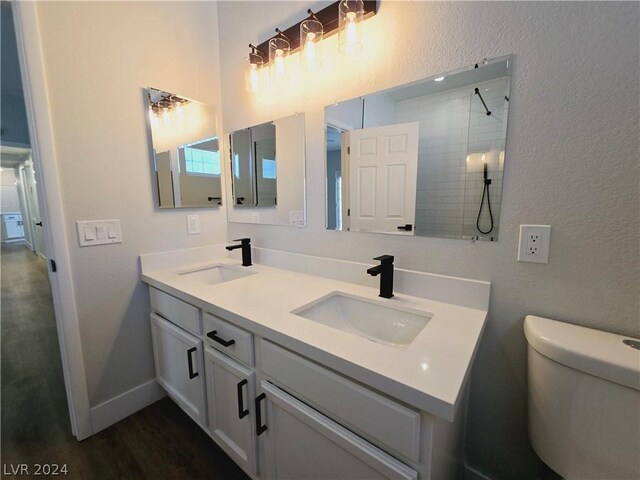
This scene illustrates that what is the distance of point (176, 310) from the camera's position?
4.28ft

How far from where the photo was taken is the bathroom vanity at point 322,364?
0.62 m

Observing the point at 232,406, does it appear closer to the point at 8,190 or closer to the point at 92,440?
the point at 92,440

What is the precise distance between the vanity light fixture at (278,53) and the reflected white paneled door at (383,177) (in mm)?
568

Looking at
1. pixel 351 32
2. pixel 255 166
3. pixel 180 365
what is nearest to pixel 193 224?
pixel 255 166

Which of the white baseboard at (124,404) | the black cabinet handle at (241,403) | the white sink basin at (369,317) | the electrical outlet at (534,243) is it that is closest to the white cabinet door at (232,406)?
the black cabinet handle at (241,403)

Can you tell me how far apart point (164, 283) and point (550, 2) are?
5.91ft

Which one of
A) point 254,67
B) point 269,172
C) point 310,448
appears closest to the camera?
point 310,448

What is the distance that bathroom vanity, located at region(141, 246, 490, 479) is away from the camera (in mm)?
615

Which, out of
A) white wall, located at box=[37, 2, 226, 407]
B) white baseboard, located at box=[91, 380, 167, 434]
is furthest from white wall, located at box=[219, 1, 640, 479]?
white baseboard, located at box=[91, 380, 167, 434]

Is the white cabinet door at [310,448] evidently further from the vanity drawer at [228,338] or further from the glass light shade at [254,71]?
the glass light shade at [254,71]

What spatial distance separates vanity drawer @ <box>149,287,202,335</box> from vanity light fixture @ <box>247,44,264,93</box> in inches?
48.1

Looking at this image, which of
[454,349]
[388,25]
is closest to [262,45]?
[388,25]

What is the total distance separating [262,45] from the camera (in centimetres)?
146

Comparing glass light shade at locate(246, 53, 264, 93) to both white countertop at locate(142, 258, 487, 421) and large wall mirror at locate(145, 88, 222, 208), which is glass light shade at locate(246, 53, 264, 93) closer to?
large wall mirror at locate(145, 88, 222, 208)
